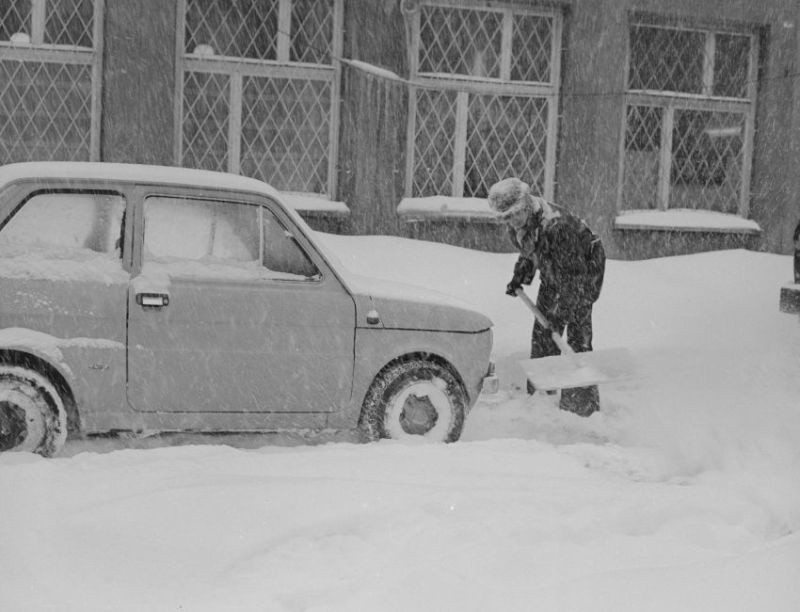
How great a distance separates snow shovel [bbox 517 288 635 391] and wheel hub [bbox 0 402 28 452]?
3218mm

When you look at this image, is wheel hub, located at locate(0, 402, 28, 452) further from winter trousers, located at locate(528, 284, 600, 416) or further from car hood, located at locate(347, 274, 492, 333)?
winter trousers, located at locate(528, 284, 600, 416)

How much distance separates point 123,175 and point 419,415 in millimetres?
2186

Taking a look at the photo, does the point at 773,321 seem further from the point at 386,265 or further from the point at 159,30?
the point at 159,30

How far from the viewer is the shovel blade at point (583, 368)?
6898 millimetres

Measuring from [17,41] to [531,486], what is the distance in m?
8.11

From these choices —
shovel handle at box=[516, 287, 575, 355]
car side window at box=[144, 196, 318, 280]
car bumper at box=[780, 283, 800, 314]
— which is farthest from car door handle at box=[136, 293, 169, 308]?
car bumper at box=[780, 283, 800, 314]

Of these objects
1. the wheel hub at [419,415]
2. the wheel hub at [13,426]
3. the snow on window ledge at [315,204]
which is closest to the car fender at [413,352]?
the wheel hub at [419,415]

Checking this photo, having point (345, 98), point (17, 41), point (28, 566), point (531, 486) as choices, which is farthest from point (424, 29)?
point (28, 566)

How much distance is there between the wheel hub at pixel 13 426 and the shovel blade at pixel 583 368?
10.6 ft

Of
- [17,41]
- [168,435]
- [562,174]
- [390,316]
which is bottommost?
[168,435]

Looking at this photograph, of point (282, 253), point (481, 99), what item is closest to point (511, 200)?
point (282, 253)

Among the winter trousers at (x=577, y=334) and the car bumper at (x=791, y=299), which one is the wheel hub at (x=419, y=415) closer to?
the winter trousers at (x=577, y=334)

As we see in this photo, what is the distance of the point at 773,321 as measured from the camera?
11.0 metres

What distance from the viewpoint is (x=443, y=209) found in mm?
11773
